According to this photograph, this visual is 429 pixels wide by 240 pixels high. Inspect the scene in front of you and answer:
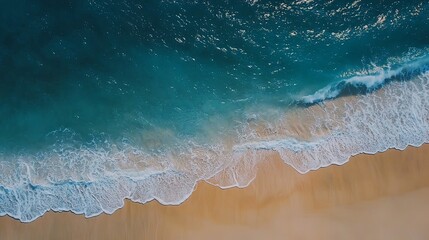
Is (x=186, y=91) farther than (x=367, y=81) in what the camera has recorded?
Yes

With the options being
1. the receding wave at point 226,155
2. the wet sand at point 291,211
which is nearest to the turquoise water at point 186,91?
the receding wave at point 226,155

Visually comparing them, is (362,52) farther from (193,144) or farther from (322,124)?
(193,144)

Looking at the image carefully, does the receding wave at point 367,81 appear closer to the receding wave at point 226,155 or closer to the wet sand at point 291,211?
the receding wave at point 226,155

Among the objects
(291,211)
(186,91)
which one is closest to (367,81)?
(291,211)

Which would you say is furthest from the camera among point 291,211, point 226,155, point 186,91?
point 186,91

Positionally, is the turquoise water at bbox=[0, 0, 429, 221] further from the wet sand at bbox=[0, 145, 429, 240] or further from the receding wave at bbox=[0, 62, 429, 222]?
the wet sand at bbox=[0, 145, 429, 240]

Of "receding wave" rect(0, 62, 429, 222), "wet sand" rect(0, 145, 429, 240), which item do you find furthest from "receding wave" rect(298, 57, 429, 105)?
"wet sand" rect(0, 145, 429, 240)

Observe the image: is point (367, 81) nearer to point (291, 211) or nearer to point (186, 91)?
point (291, 211)
